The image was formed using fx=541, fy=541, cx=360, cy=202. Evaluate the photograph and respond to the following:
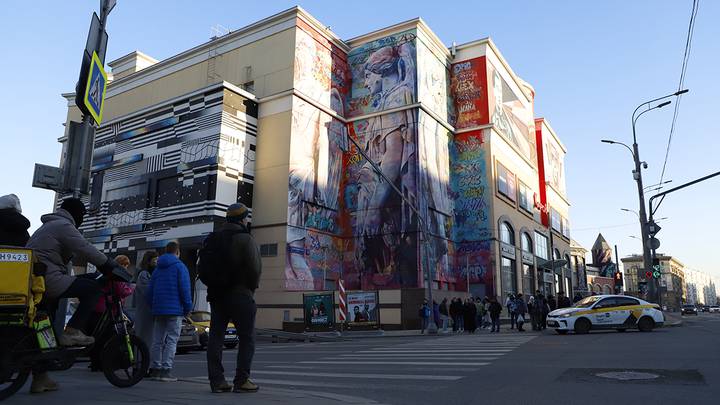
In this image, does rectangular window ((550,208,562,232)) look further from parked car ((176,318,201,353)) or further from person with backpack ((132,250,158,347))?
person with backpack ((132,250,158,347))

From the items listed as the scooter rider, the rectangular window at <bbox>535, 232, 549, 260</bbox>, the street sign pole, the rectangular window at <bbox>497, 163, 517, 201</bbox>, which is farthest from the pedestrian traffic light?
the scooter rider

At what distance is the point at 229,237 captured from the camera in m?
5.38

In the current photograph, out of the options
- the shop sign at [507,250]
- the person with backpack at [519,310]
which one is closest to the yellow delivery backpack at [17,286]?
the person with backpack at [519,310]

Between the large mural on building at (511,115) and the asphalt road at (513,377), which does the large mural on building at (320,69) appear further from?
the asphalt road at (513,377)

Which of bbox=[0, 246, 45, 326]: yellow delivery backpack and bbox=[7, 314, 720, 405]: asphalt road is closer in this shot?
bbox=[0, 246, 45, 326]: yellow delivery backpack

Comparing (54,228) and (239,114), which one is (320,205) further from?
(54,228)

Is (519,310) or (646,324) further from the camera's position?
(519,310)

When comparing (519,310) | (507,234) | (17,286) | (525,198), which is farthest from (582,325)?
(525,198)

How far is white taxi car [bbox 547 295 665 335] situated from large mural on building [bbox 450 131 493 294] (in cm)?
2159

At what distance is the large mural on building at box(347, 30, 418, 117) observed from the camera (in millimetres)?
41625

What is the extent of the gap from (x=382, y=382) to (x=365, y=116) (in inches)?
1457

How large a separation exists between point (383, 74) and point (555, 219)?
3759 cm

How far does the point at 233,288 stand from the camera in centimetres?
534

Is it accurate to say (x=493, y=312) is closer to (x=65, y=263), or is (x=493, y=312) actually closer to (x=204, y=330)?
(x=204, y=330)
